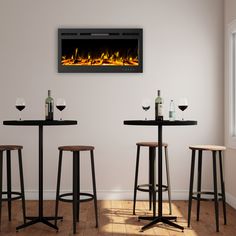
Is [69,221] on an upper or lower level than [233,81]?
lower

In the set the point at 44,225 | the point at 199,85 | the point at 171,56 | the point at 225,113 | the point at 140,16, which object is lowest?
the point at 44,225

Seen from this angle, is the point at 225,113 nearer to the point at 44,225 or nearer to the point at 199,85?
the point at 199,85

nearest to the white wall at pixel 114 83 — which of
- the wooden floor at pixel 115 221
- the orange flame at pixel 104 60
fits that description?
the orange flame at pixel 104 60

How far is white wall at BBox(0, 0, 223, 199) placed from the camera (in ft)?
19.0

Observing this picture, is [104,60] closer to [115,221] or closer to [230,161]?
[230,161]

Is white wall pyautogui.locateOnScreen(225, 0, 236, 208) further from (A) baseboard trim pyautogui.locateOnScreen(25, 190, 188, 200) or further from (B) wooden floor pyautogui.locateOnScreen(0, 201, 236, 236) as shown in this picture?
(A) baseboard trim pyautogui.locateOnScreen(25, 190, 188, 200)

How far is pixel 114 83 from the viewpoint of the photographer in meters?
5.82

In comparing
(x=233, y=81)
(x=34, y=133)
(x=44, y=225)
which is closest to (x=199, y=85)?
(x=233, y=81)

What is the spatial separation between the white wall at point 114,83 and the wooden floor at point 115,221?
0.43m

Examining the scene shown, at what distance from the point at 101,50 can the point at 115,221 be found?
2304mm

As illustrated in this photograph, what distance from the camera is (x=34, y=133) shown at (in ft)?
19.1

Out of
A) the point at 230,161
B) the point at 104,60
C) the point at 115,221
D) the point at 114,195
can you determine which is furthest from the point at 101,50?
the point at 115,221

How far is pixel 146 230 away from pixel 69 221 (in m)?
0.87

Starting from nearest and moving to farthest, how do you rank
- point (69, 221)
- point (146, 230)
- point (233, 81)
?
1. point (146, 230)
2. point (69, 221)
3. point (233, 81)
